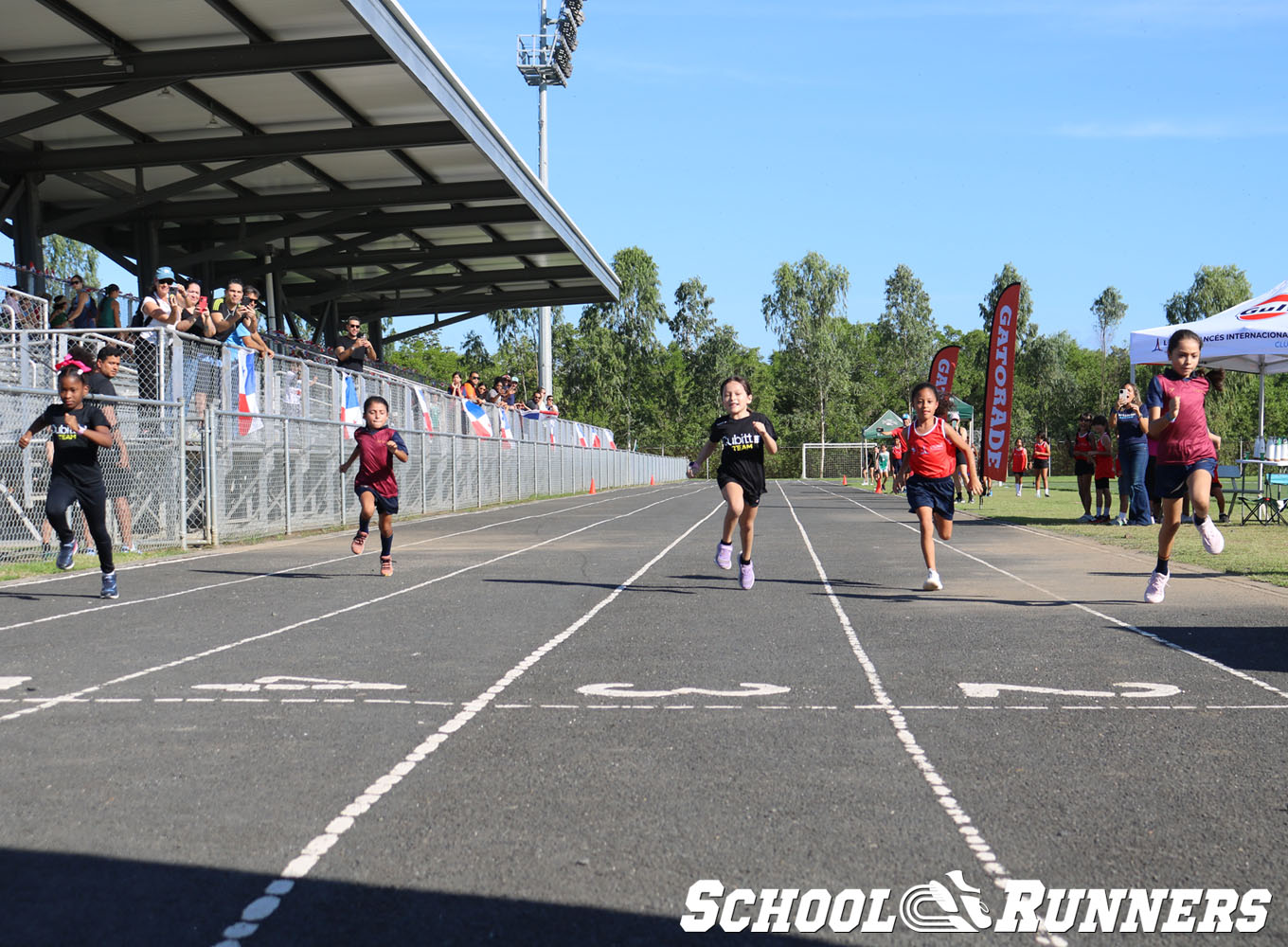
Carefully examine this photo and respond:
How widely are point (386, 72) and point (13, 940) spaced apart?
63.5 feet

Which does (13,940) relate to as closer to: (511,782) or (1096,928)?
(511,782)

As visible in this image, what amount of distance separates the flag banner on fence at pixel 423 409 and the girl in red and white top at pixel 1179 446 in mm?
16492

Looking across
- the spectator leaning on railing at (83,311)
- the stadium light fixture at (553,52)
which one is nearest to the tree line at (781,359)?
the stadium light fixture at (553,52)

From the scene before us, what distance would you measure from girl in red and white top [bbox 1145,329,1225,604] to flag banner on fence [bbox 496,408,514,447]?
23245mm

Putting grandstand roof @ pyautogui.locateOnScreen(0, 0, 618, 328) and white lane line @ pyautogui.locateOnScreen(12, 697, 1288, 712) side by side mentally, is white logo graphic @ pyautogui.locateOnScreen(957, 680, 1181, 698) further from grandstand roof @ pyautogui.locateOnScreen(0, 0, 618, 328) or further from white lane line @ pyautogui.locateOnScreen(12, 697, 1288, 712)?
grandstand roof @ pyautogui.locateOnScreen(0, 0, 618, 328)

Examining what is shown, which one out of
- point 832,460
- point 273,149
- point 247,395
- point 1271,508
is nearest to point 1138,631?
point 247,395

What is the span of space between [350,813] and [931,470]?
7.81 m

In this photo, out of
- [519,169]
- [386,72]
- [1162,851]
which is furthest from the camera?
[519,169]

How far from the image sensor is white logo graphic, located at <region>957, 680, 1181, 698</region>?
6.28 meters

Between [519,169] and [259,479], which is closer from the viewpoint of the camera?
[259,479]

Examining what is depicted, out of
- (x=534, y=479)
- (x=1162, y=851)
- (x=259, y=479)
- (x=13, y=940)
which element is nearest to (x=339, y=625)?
(x=13, y=940)

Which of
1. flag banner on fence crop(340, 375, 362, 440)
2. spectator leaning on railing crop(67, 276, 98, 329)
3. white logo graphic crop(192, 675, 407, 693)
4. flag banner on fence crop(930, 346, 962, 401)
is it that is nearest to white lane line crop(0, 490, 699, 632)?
white logo graphic crop(192, 675, 407, 693)

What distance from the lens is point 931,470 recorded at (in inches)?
434

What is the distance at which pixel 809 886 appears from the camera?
348 centimetres
